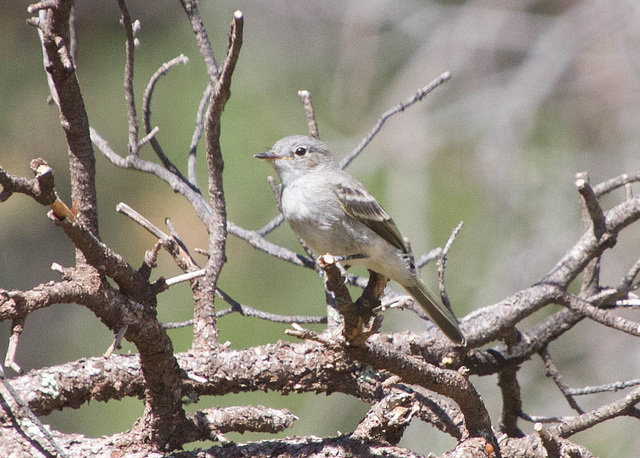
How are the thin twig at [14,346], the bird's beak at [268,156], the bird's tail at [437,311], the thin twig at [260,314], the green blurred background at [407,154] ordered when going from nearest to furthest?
the thin twig at [14,346] → the bird's tail at [437,311] → the thin twig at [260,314] → the bird's beak at [268,156] → the green blurred background at [407,154]

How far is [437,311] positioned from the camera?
2857 millimetres

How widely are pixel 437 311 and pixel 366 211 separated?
58 centimetres

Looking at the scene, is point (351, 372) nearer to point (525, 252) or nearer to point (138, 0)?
point (525, 252)

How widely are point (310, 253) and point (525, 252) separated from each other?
2.02 m

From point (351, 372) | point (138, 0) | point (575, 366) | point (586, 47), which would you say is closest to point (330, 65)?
point (138, 0)

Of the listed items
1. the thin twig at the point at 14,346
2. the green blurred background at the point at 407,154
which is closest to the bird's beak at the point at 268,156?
the green blurred background at the point at 407,154

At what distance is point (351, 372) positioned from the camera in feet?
7.90

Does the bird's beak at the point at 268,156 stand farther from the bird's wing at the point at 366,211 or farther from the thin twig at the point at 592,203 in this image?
the thin twig at the point at 592,203

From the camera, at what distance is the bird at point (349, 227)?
2.93 m

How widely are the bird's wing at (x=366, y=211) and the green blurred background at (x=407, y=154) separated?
135cm

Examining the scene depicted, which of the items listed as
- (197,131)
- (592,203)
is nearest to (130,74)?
(197,131)

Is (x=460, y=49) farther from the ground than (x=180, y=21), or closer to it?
closer to it

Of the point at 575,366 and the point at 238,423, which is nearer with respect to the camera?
the point at 238,423

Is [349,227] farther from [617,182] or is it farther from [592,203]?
[617,182]
